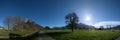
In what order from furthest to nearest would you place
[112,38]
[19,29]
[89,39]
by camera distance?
[112,38] < [89,39] < [19,29]

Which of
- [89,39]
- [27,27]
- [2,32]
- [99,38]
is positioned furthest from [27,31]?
[99,38]

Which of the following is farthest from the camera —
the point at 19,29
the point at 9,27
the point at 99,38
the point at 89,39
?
the point at 99,38

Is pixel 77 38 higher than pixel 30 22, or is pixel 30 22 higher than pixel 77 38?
pixel 30 22

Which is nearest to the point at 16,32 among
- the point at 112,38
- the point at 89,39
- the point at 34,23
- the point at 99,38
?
the point at 34,23

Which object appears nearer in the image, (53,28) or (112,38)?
(53,28)

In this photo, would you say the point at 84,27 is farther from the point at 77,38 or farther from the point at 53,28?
the point at 77,38

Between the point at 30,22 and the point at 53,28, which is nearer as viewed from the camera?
the point at 53,28

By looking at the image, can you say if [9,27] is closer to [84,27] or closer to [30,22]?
[30,22]

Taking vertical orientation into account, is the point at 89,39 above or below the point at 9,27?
below

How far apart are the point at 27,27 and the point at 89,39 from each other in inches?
277

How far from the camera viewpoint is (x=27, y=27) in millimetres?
6723

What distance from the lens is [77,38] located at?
46.4ft

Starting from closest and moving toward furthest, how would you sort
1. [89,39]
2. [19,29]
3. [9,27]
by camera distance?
[19,29], [9,27], [89,39]

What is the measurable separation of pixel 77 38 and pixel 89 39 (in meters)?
1.31
